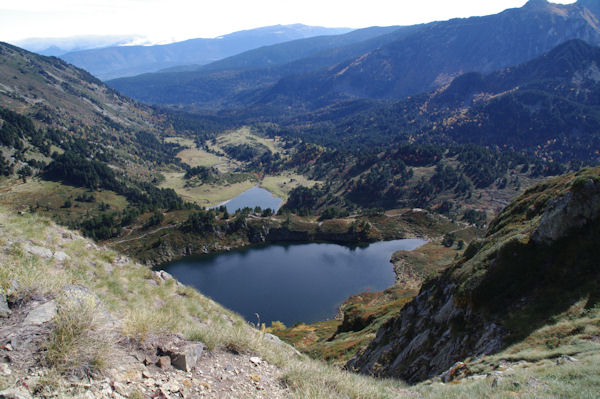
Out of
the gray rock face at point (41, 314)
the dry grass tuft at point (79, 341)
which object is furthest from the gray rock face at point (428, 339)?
the gray rock face at point (41, 314)

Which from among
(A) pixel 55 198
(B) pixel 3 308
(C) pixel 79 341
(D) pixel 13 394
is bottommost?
(A) pixel 55 198

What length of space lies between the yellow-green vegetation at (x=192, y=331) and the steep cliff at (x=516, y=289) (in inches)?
55.4

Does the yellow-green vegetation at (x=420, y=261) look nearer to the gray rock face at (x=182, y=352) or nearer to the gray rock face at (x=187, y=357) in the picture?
the gray rock face at (x=182, y=352)

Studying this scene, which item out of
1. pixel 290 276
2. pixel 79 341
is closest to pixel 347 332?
pixel 79 341

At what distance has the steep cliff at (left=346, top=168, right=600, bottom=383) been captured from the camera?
15.3 m

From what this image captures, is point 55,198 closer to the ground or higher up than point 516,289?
closer to the ground

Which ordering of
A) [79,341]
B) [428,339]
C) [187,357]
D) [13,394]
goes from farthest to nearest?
[428,339] → [187,357] → [79,341] → [13,394]

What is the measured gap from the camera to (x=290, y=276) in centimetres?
9650

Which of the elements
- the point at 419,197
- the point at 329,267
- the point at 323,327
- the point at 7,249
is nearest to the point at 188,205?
the point at 329,267

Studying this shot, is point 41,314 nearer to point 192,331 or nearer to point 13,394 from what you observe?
point 13,394

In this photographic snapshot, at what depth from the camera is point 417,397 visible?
10.9m

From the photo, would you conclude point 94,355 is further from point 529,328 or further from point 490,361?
point 529,328

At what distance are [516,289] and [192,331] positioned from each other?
1708 cm

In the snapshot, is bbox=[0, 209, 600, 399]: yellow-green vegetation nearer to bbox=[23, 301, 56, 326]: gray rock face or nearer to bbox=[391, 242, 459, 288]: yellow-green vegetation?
bbox=[23, 301, 56, 326]: gray rock face
